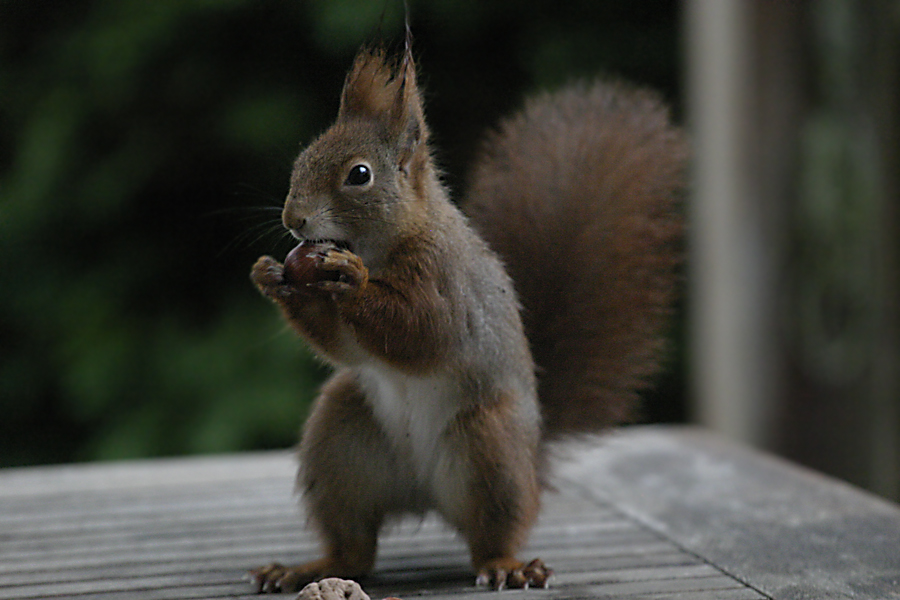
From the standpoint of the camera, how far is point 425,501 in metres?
1.31

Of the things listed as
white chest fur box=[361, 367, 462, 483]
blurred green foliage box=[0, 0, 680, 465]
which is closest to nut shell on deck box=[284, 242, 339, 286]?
white chest fur box=[361, 367, 462, 483]

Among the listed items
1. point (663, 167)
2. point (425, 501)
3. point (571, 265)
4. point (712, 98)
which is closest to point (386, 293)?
point (425, 501)

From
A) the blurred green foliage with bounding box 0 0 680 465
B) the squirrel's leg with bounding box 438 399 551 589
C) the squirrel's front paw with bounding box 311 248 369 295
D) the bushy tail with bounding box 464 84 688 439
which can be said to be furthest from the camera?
the blurred green foliage with bounding box 0 0 680 465

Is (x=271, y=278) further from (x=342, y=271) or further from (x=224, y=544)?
(x=224, y=544)

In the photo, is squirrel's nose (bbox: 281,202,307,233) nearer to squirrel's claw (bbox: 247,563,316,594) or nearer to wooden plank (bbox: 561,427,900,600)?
squirrel's claw (bbox: 247,563,316,594)

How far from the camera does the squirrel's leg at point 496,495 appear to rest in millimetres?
1242

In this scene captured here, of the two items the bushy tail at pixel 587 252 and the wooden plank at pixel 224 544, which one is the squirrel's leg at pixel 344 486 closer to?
the wooden plank at pixel 224 544

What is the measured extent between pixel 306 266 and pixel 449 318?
0.61 feet

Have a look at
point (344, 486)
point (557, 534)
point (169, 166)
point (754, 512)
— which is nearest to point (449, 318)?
point (344, 486)

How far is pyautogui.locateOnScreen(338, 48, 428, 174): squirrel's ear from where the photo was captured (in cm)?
122

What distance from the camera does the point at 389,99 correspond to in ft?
4.03

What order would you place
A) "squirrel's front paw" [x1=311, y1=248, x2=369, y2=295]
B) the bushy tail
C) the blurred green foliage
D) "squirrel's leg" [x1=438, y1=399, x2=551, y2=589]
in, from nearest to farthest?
"squirrel's front paw" [x1=311, y1=248, x2=369, y2=295], "squirrel's leg" [x1=438, y1=399, x2=551, y2=589], the bushy tail, the blurred green foliage

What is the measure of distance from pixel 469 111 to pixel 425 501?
1453 millimetres

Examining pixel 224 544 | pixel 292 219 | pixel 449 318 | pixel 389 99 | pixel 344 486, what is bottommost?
pixel 224 544
